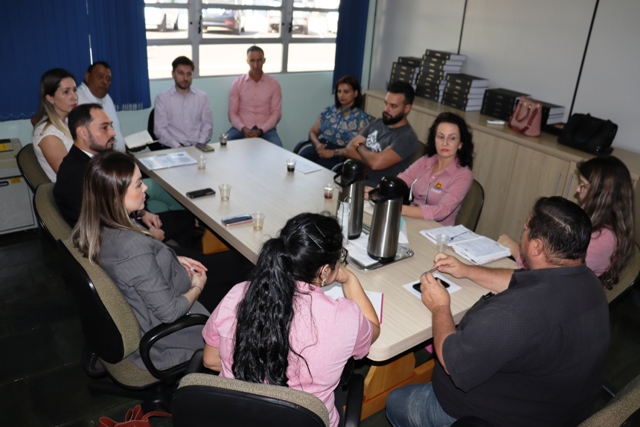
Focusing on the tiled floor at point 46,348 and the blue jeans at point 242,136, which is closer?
the tiled floor at point 46,348

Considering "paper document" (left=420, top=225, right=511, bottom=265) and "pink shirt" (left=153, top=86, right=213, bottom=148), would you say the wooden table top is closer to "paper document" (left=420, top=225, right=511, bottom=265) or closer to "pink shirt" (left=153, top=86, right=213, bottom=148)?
"paper document" (left=420, top=225, right=511, bottom=265)

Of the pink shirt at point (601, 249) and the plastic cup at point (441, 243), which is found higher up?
the pink shirt at point (601, 249)

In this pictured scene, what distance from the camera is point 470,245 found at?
247 centimetres

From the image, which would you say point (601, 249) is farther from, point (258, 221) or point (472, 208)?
point (258, 221)

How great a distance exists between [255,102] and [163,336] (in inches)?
140

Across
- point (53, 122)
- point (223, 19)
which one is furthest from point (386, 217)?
point (223, 19)

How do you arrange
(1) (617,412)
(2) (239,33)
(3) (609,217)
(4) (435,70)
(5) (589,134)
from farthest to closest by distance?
(2) (239,33) < (4) (435,70) < (5) (589,134) < (3) (609,217) < (1) (617,412)

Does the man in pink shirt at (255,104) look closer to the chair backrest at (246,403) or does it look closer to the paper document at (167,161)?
the paper document at (167,161)

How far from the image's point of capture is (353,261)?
227 cm

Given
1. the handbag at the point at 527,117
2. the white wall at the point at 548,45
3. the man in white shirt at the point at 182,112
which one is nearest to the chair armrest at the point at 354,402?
the handbag at the point at 527,117

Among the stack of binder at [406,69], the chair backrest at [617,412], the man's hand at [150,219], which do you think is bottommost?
the man's hand at [150,219]

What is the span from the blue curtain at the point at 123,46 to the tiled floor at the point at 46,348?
150 cm

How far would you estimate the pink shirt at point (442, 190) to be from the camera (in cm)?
286

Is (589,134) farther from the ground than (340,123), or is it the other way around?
(589,134)
